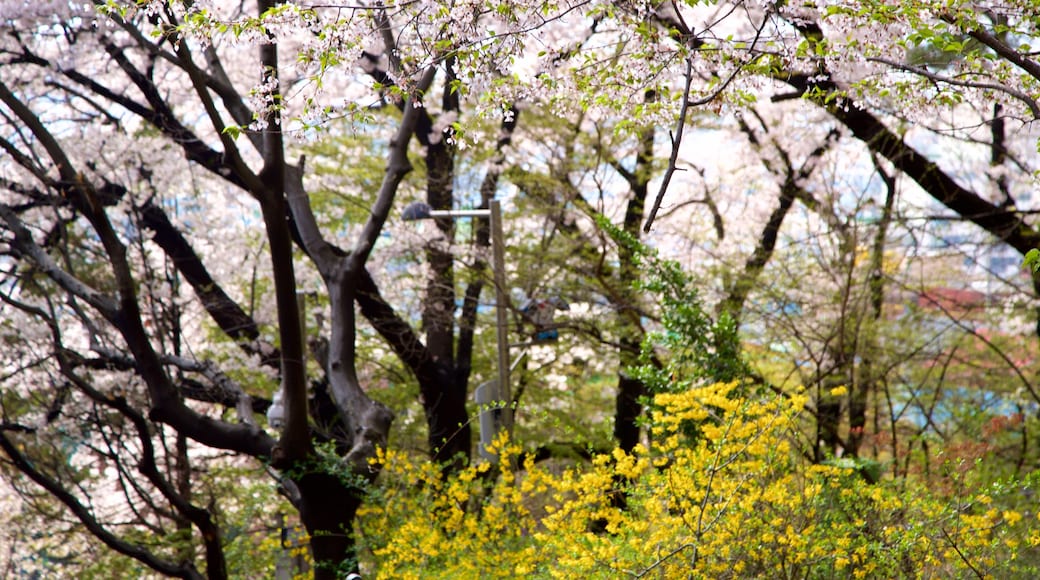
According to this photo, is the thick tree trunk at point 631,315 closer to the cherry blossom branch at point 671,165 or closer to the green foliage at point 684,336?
the green foliage at point 684,336

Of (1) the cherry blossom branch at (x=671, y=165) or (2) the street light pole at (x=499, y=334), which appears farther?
(2) the street light pole at (x=499, y=334)

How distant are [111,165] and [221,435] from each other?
4794mm

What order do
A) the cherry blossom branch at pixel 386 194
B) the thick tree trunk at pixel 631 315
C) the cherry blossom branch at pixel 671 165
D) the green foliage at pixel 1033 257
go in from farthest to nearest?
the thick tree trunk at pixel 631 315 → the cherry blossom branch at pixel 386 194 → the green foliage at pixel 1033 257 → the cherry blossom branch at pixel 671 165

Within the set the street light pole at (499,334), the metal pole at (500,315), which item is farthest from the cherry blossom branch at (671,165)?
the metal pole at (500,315)

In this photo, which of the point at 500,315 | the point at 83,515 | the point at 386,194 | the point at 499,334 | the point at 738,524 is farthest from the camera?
the point at 500,315

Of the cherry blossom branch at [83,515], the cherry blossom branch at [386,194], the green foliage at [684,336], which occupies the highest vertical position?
the cherry blossom branch at [386,194]

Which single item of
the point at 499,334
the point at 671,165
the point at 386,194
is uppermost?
the point at 386,194

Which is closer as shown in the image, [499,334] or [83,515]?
[83,515]

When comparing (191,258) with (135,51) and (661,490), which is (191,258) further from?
(661,490)

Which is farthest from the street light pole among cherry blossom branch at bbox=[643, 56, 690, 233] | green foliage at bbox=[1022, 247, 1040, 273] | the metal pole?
green foliage at bbox=[1022, 247, 1040, 273]

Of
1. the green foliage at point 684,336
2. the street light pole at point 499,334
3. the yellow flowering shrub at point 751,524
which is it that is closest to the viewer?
the yellow flowering shrub at point 751,524

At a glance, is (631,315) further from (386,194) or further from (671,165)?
(671,165)

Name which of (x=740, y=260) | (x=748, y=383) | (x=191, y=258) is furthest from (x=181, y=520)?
(x=740, y=260)

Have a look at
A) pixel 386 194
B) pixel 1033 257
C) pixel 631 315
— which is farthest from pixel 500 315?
pixel 1033 257
